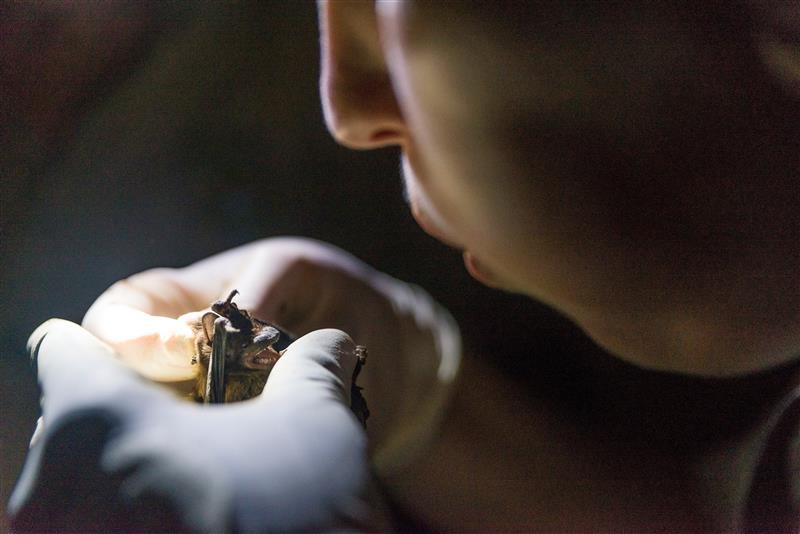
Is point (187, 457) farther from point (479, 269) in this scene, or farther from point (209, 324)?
point (479, 269)

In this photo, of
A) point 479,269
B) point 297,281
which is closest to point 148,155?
point 297,281

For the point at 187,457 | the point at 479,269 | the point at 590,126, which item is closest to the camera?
the point at 187,457

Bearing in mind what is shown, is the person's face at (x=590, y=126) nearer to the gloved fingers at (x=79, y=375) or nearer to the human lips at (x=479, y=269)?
the human lips at (x=479, y=269)

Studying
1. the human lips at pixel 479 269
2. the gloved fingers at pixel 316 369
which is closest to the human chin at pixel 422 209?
the human lips at pixel 479 269

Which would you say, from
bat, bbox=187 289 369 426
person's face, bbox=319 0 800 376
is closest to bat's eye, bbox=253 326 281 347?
bat, bbox=187 289 369 426

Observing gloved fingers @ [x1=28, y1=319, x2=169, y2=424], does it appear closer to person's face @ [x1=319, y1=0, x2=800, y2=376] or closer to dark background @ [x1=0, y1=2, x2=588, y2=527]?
dark background @ [x1=0, y1=2, x2=588, y2=527]

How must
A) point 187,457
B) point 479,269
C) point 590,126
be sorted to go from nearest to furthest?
point 187,457 < point 590,126 < point 479,269

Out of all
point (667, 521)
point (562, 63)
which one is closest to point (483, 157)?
point (562, 63)
